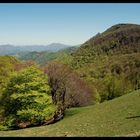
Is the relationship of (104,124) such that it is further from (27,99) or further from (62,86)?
(62,86)

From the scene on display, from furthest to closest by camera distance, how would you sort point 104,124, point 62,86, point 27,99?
point 62,86 < point 27,99 < point 104,124

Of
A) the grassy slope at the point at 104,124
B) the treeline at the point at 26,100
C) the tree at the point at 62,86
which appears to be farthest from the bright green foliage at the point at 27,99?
the grassy slope at the point at 104,124

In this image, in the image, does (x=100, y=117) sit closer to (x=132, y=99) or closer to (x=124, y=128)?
(x=132, y=99)

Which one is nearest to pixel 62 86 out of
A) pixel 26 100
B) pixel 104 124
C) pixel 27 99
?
pixel 27 99

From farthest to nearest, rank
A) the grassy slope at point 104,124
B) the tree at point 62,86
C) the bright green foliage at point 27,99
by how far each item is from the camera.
→ the tree at point 62,86 → the bright green foliage at point 27,99 → the grassy slope at point 104,124

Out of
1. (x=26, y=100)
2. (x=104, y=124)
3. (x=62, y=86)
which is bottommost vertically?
(x=104, y=124)

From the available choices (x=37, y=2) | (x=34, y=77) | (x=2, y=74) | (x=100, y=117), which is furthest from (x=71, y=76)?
(x=37, y=2)

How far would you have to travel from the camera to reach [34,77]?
4097 centimetres

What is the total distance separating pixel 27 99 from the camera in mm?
39812

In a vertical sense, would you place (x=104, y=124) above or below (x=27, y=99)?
below

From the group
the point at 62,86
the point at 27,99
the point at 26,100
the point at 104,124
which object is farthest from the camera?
the point at 62,86

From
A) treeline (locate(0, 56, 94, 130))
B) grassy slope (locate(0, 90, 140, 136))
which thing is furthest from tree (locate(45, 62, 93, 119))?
grassy slope (locate(0, 90, 140, 136))

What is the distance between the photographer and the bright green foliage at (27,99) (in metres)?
39.5

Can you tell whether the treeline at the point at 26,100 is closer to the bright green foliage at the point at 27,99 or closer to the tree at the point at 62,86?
the bright green foliage at the point at 27,99
